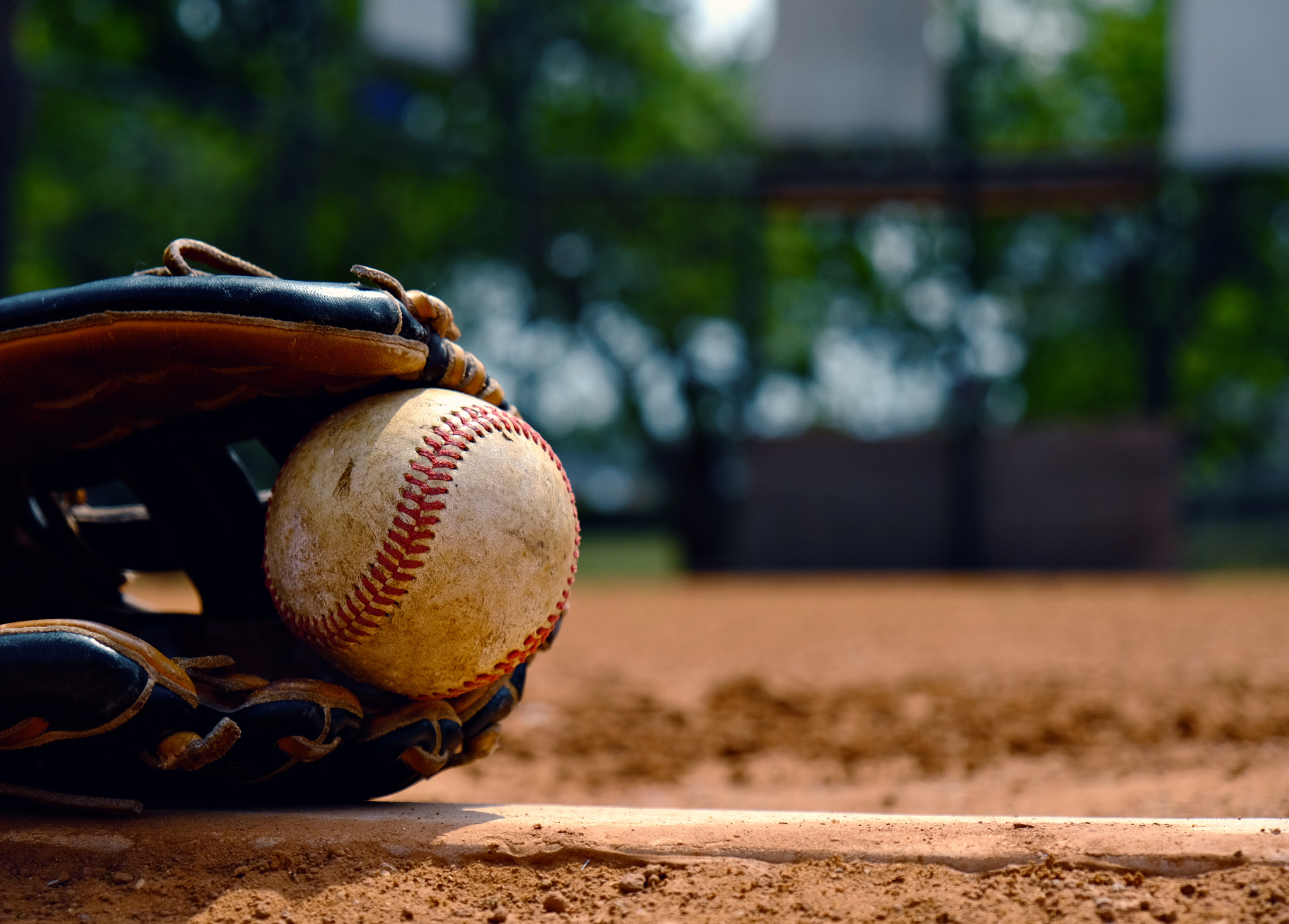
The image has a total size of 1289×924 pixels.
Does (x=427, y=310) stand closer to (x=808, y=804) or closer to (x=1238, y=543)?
(x=808, y=804)

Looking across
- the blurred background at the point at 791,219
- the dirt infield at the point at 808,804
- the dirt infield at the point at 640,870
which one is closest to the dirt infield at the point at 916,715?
the dirt infield at the point at 808,804

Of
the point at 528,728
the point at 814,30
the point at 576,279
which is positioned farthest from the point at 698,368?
the point at 528,728

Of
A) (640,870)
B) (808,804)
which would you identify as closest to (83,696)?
(640,870)

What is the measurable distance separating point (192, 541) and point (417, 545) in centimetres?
74

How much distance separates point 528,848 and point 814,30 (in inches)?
516

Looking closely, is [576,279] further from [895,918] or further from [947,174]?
[895,918]

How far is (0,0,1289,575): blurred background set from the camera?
1206cm

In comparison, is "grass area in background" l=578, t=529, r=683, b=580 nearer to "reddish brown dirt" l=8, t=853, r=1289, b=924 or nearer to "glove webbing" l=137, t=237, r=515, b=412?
"glove webbing" l=137, t=237, r=515, b=412

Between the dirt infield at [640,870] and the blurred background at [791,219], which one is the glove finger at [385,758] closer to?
the dirt infield at [640,870]

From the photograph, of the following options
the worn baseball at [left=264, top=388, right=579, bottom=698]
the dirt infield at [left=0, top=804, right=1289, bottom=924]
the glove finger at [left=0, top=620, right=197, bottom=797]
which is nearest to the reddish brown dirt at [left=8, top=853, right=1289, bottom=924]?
the dirt infield at [left=0, top=804, right=1289, bottom=924]

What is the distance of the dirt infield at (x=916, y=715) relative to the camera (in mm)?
3002

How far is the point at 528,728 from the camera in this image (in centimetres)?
401

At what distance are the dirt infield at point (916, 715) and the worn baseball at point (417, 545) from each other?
36.6 inches

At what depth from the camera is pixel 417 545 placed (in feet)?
6.45
